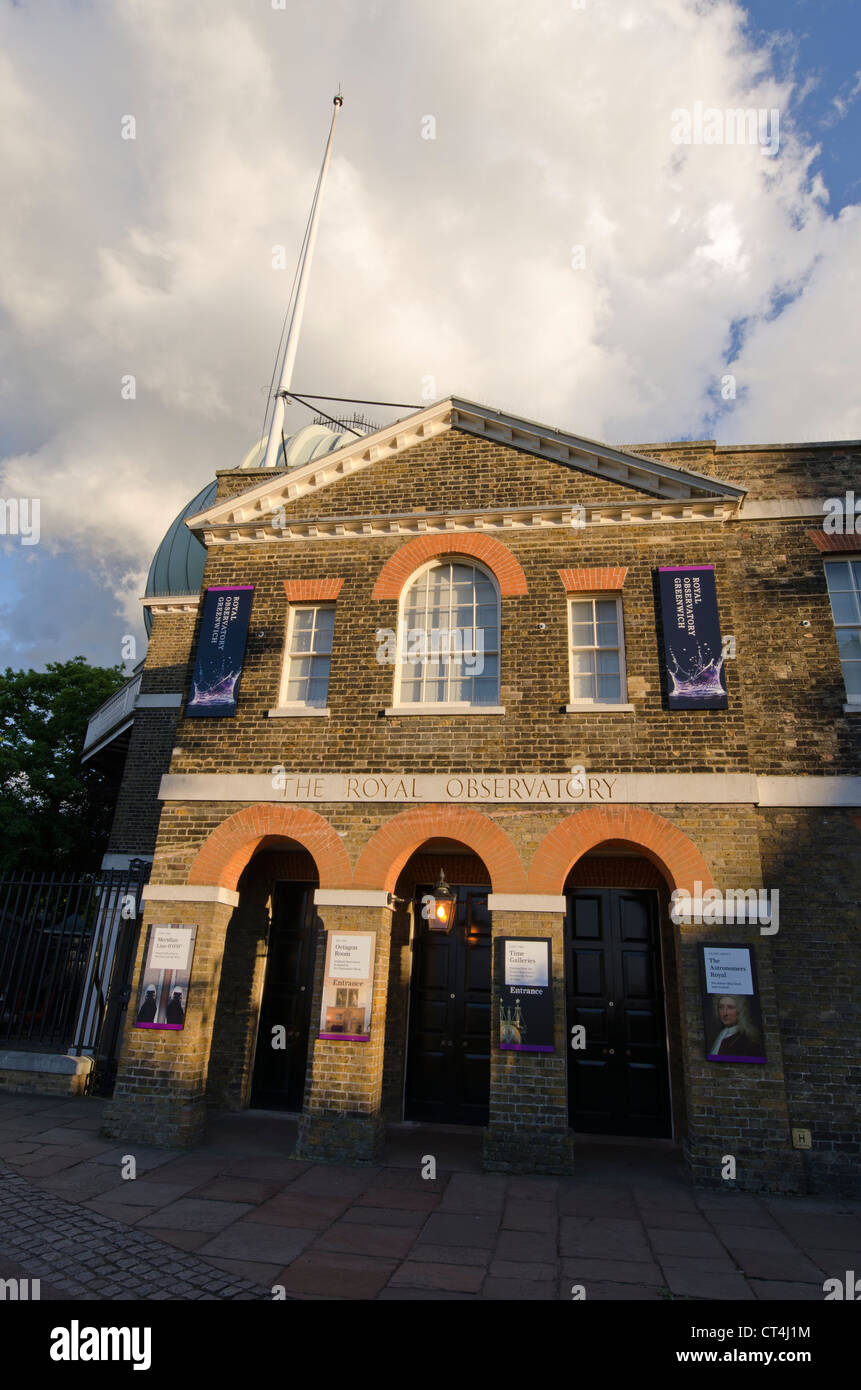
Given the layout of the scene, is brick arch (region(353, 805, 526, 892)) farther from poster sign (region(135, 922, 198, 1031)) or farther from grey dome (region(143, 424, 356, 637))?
grey dome (region(143, 424, 356, 637))

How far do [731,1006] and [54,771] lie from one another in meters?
23.6

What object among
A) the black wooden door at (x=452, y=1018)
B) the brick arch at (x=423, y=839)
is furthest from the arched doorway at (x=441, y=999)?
the brick arch at (x=423, y=839)

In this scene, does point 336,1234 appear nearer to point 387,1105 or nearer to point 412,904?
point 387,1105

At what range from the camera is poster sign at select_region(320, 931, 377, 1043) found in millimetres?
8461

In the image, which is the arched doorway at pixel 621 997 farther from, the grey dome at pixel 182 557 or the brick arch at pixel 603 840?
the grey dome at pixel 182 557

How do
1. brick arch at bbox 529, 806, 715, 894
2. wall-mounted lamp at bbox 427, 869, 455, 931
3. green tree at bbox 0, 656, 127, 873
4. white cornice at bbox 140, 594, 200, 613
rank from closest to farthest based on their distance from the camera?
brick arch at bbox 529, 806, 715, 894
wall-mounted lamp at bbox 427, 869, 455, 931
white cornice at bbox 140, 594, 200, 613
green tree at bbox 0, 656, 127, 873

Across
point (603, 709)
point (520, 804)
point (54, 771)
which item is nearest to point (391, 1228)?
point (520, 804)

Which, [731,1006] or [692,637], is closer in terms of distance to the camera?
[731,1006]

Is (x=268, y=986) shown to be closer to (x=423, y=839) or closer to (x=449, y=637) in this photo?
(x=423, y=839)

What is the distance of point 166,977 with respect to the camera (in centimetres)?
895

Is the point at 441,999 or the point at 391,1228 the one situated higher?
the point at 441,999

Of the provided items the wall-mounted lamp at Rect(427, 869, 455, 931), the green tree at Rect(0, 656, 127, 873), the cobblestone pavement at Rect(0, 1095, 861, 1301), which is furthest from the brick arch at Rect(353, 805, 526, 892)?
the green tree at Rect(0, 656, 127, 873)

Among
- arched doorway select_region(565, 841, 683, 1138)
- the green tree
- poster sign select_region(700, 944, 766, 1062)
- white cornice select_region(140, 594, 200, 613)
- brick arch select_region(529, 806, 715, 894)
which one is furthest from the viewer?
the green tree

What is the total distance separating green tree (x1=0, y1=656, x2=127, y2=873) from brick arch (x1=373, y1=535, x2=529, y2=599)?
17437 mm
